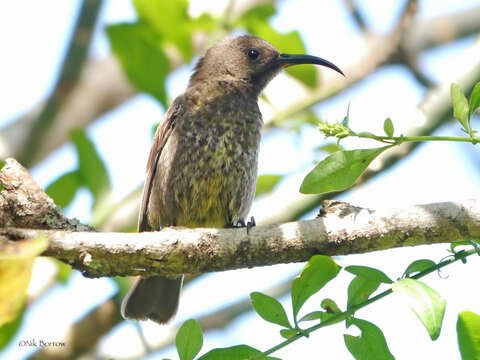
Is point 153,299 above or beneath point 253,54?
beneath

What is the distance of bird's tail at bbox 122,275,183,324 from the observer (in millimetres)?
4461

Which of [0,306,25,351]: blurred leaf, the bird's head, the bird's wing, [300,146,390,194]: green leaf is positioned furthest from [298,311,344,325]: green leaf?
the bird's head

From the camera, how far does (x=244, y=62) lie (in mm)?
→ 5434

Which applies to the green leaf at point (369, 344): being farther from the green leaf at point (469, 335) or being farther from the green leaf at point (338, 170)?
the green leaf at point (338, 170)

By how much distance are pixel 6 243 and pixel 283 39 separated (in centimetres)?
248

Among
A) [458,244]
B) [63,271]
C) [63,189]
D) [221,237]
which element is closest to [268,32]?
[63,189]

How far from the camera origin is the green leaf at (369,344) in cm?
212

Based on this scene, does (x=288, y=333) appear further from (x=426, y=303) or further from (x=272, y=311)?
(x=426, y=303)

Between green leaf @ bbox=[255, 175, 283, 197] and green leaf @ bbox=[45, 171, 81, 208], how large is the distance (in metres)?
1.23

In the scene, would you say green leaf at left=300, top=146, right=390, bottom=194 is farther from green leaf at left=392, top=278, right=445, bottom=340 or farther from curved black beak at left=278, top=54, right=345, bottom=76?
curved black beak at left=278, top=54, right=345, bottom=76

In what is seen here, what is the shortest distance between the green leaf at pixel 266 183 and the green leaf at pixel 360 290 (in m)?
2.17

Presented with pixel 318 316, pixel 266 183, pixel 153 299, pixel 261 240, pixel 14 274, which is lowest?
pixel 14 274

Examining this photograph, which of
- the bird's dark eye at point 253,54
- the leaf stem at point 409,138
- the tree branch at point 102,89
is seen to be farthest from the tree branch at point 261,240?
the tree branch at point 102,89

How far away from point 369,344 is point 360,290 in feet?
0.64
